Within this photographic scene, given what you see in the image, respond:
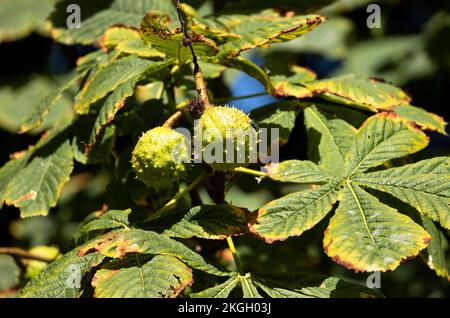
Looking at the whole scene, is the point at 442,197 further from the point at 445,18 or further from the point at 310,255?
the point at 445,18

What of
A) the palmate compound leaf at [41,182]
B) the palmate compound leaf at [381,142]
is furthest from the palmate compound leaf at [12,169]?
the palmate compound leaf at [381,142]

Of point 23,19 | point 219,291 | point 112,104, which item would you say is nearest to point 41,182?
point 112,104

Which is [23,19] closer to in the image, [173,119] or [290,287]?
[173,119]

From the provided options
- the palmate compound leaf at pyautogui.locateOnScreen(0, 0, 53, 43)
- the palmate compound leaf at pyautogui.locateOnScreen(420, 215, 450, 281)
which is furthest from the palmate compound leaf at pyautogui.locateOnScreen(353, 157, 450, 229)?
the palmate compound leaf at pyautogui.locateOnScreen(0, 0, 53, 43)

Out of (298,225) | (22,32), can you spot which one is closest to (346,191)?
(298,225)

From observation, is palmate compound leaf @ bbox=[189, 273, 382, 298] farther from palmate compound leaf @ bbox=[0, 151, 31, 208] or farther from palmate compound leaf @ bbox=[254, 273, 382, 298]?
palmate compound leaf @ bbox=[0, 151, 31, 208]

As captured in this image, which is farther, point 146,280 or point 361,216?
point 361,216

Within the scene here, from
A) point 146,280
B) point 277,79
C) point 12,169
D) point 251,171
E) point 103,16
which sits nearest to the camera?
point 146,280
